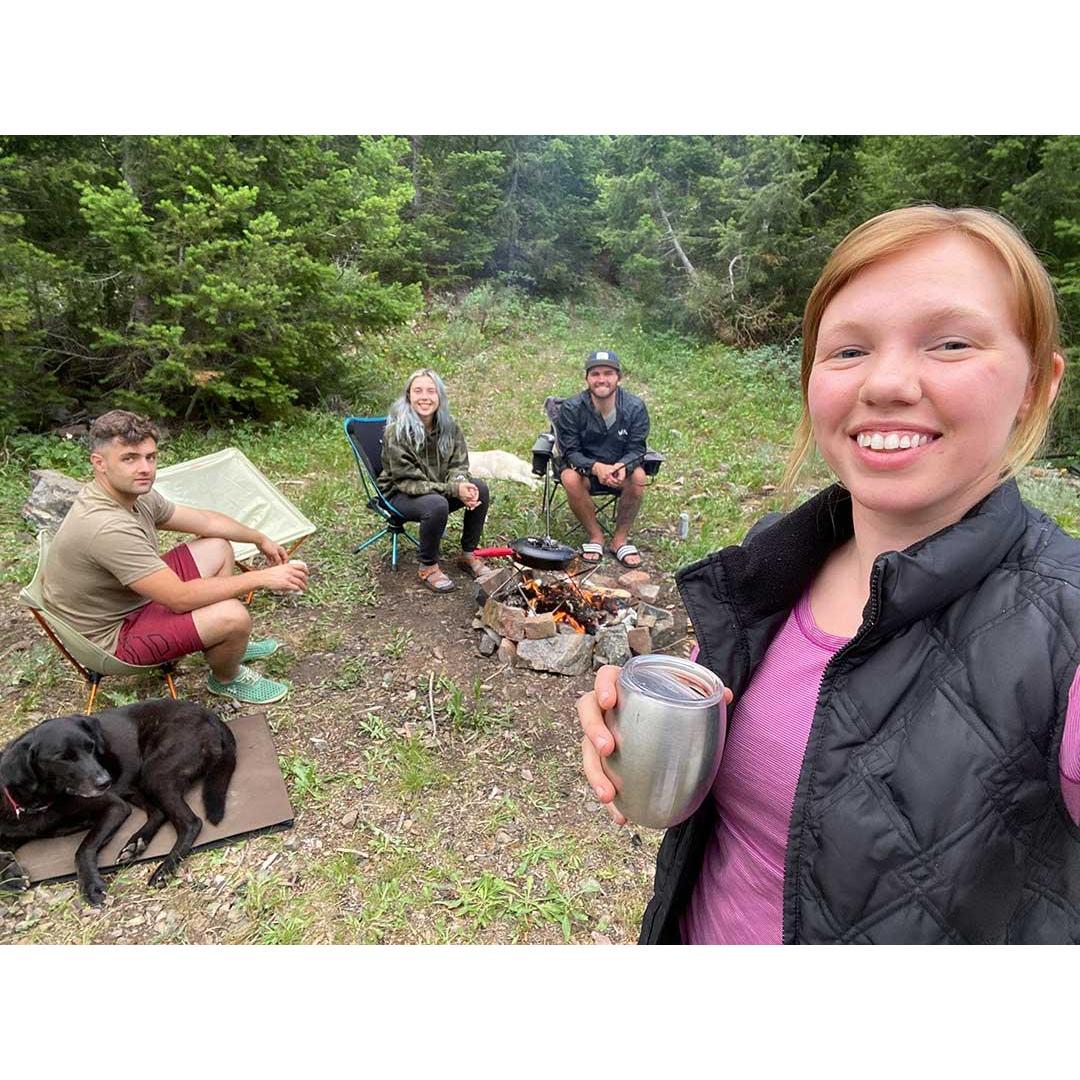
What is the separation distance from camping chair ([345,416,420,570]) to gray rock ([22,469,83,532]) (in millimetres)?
2103

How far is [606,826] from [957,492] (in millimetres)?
2058

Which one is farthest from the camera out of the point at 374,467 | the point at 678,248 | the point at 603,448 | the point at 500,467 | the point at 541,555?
the point at 678,248

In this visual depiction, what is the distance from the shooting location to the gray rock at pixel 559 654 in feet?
10.9

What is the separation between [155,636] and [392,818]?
1279mm

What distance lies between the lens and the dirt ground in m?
2.07

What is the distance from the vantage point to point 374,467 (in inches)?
177

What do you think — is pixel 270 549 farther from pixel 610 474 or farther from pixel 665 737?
pixel 665 737

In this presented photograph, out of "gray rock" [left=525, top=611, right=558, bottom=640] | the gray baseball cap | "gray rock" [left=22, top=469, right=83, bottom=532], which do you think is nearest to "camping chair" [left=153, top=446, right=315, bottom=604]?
"gray rock" [left=22, top=469, right=83, bottom=532]

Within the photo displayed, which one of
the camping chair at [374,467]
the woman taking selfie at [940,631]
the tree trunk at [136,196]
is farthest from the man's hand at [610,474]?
the woman taking selfie at [940,631]

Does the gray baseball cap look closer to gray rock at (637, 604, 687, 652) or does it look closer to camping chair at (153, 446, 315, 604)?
gray rock at (637, 604, 687, 652)

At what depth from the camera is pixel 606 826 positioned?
8.16 feet

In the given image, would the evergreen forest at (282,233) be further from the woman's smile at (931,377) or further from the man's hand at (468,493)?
the woman's smile at (931,377)

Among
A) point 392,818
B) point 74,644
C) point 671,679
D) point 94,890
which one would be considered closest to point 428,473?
point 74,644
